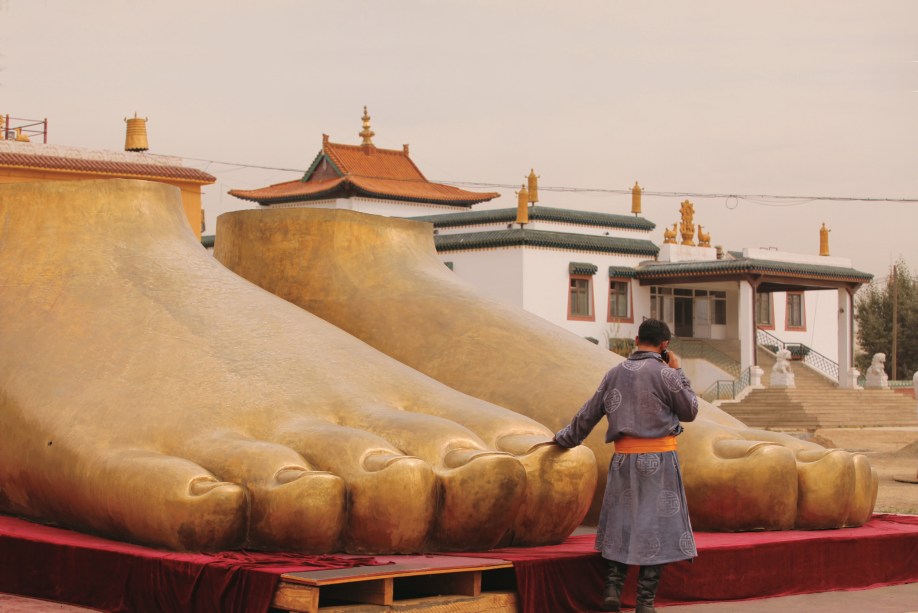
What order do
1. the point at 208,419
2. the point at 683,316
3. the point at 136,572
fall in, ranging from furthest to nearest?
the point at 683,316 < the point at 208,419 < the point at 136,572

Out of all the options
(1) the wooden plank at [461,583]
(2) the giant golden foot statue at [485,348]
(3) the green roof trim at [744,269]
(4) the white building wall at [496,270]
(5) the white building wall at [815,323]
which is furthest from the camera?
(5) the white building wall at [815,323]

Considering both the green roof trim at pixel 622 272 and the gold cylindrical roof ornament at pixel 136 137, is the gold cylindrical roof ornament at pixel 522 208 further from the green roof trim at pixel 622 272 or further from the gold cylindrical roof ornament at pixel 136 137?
the gold cylindrical roof ornament at pixel 136 137

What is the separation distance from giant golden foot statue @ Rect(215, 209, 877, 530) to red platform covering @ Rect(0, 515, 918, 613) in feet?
0.46

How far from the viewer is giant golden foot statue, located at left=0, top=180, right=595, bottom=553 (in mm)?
4758

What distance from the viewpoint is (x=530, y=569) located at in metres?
4.69

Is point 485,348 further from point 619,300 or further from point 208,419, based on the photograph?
point 619,300

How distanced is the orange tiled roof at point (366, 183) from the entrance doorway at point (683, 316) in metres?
7.00

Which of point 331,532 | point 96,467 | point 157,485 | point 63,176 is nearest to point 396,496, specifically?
point 331,532

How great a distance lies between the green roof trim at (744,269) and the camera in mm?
30188

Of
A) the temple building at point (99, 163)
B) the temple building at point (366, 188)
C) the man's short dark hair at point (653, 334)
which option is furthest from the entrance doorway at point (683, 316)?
the man's short dark hair at point (653, 334)

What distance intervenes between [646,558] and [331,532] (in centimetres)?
106

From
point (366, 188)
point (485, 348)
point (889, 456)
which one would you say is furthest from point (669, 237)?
point (485, 348)

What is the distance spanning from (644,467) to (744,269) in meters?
25.8

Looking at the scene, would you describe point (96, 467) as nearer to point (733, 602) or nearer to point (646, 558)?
point (646, 558)
